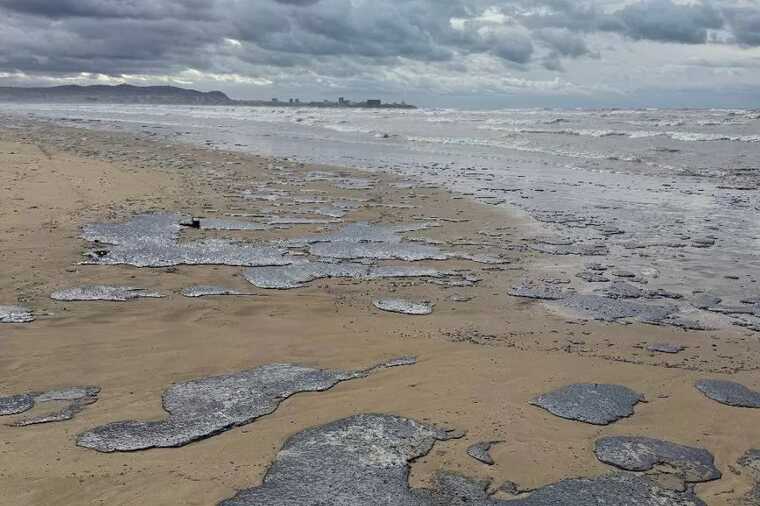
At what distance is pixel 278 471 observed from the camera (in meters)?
3.31

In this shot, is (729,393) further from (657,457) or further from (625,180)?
(625,180)

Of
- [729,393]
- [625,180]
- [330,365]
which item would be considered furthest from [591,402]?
[625,180]

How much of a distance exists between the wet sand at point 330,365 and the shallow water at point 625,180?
5.49 ft

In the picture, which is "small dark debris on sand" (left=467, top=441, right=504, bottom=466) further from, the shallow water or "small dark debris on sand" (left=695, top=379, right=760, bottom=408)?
the shallow water

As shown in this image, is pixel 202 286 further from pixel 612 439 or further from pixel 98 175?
pixel 98 175

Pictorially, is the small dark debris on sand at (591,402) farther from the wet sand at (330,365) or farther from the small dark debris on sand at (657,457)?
the small dark debris on sand at (657,457)

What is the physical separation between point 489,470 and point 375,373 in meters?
1.43

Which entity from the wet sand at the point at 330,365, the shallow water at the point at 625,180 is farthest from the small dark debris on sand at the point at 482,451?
the shallow water at the point at 625,180

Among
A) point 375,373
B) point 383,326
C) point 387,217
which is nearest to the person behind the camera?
point 375,373

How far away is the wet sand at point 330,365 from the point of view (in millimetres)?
3336

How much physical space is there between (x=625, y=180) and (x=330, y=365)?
14164mm

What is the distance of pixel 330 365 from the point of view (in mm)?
4793

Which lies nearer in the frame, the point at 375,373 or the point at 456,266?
the point at 375,373

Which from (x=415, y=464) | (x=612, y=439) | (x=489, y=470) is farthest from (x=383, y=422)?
(x=612, y=439)
